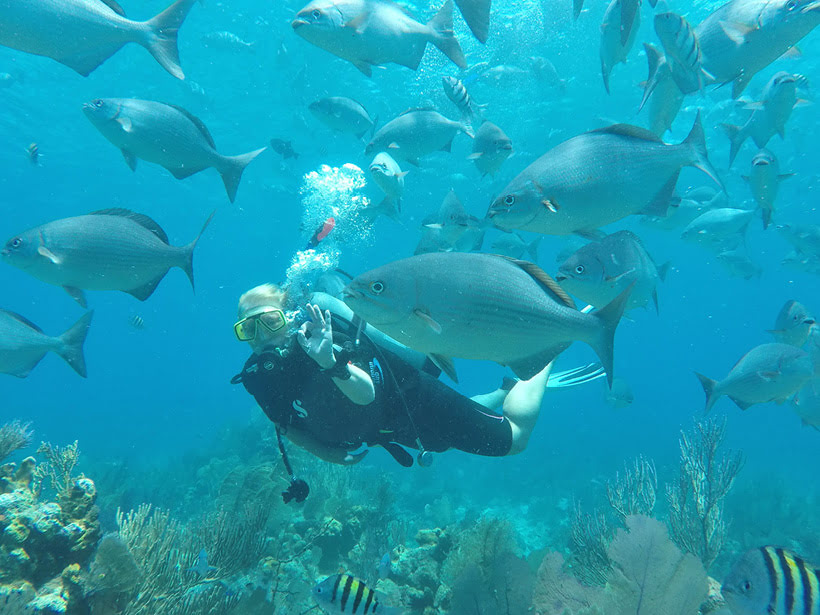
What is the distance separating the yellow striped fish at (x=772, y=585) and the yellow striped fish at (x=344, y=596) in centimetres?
221

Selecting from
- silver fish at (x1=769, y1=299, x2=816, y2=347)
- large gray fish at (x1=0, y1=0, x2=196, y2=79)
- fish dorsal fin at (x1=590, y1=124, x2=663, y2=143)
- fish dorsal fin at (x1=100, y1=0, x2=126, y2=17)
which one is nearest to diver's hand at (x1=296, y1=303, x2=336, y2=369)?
fish dorsal fin at (x1=590, y1=124, x2=663, y2=143)

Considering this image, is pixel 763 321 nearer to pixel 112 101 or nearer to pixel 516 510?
pixel 516 510

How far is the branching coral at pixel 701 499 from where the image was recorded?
5719 mm

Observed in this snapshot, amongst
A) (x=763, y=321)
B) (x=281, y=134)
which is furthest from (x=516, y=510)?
(x=763, y=321)

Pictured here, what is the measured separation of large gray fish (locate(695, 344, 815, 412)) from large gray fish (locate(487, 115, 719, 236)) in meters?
3.40

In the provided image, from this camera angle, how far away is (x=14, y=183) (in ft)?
107

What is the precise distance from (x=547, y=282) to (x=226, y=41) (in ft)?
70.5

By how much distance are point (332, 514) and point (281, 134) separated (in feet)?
79.8

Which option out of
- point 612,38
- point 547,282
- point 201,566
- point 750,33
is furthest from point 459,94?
point 201,566

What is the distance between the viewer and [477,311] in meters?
2.37

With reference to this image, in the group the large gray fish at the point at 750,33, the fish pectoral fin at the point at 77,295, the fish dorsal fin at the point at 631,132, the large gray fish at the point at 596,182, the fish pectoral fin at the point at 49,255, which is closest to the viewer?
the large gray fish at the point at 596,182

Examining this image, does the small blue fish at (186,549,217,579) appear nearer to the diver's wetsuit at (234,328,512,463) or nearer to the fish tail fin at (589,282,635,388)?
the diver's wetsuit at (234,328,512,463)

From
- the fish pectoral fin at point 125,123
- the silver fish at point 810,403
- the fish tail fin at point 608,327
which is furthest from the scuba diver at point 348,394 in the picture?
the silver fish at point 810,403

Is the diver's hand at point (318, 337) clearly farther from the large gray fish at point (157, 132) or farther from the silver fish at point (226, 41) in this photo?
the silver fish at point (226, 41)
